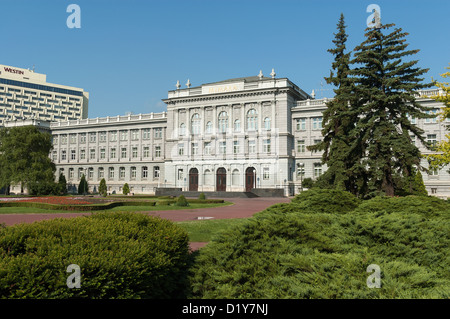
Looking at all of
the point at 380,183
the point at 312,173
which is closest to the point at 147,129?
the point at 312,173

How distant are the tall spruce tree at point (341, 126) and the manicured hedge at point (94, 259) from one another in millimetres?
19432

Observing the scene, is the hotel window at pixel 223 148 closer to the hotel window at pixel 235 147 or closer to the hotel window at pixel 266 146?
the hotel window at pixel 235 147

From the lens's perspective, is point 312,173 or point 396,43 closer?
point 396,43

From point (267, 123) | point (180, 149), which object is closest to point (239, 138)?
point (267, 123)

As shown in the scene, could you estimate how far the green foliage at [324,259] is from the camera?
4922 millimetres

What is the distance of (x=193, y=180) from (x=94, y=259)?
6011 centimetres

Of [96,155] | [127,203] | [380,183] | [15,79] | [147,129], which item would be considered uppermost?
[15,79]

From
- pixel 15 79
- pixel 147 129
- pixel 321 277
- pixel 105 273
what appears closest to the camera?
pixel 105 273

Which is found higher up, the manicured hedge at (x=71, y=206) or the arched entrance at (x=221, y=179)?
the arched entrance at (x=221, y=179)

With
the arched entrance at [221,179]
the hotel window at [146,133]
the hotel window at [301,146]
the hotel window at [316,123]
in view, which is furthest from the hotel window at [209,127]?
the hotel window at [316,123]

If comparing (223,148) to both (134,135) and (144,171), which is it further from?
(134,135)

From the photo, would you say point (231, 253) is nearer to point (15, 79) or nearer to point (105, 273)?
point (105, 273)
